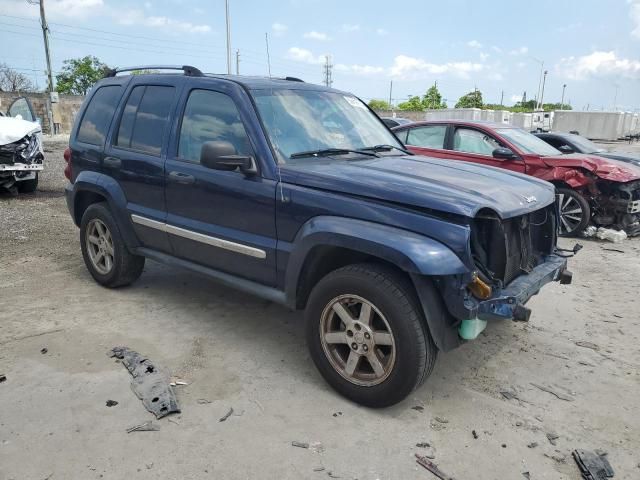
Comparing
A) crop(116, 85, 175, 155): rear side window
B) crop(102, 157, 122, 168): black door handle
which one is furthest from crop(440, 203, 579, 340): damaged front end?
crop(102, 157, 122, 168): black door handle

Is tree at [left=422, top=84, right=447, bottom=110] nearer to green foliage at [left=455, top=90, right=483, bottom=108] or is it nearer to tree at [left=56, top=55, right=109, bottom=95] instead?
green foliage at [left=455, top=90, right=483, bottom=108]

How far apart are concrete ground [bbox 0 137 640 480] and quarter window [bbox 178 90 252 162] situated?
4.83 ft

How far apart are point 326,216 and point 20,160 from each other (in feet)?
27.9

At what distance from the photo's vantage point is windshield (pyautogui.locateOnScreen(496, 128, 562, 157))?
791 cm

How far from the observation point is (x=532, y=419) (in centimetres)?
314

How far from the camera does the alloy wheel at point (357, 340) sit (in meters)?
3.08

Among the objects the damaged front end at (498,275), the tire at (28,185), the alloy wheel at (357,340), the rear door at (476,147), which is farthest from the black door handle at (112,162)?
the tire at (28,185)

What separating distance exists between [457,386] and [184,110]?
2.86 m

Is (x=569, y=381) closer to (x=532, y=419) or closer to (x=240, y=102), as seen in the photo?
(x=532, y=419)

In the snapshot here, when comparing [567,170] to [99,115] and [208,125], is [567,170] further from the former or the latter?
[99,115]

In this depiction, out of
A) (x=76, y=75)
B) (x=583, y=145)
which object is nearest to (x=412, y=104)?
(x=76, y=75)

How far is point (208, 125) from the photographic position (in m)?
3.94

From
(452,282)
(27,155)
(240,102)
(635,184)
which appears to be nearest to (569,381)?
(452,282)

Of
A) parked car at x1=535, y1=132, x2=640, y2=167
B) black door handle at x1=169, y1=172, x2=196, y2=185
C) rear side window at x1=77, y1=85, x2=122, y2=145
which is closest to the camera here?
black door handle at x1=169, y1=172, x2=196, y2=185
